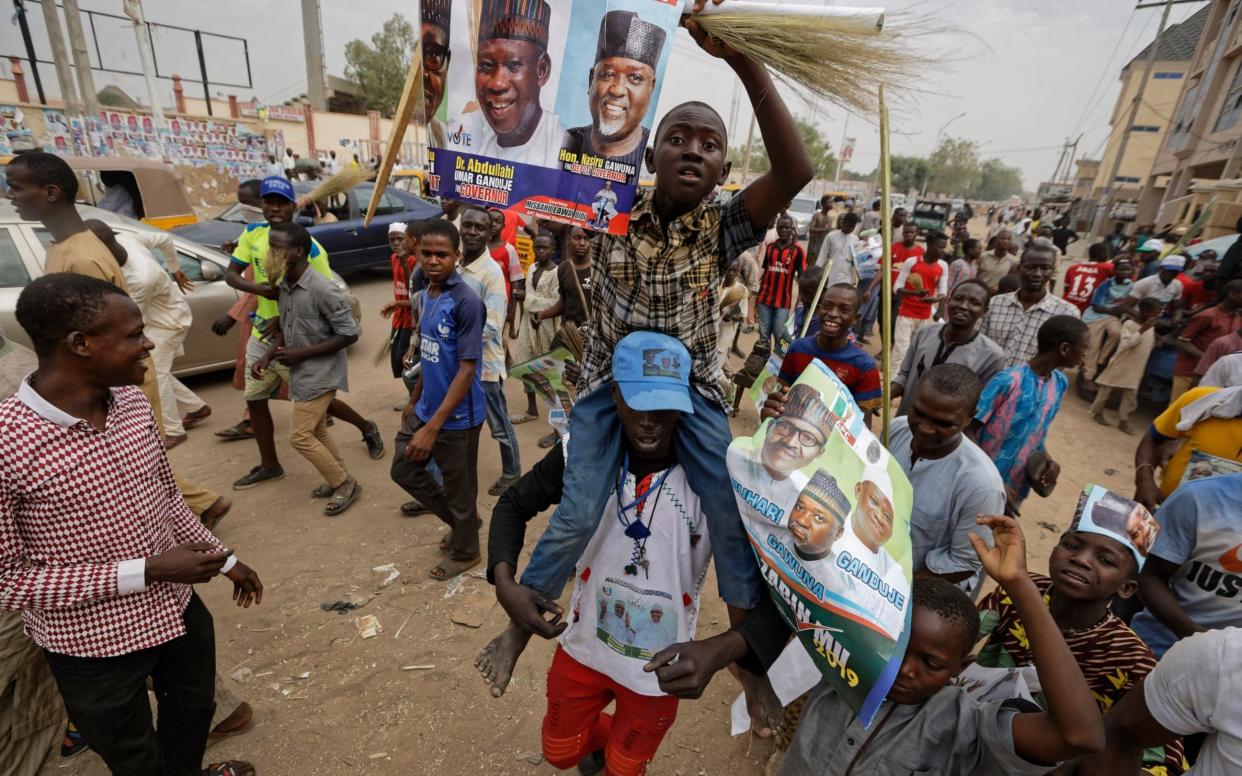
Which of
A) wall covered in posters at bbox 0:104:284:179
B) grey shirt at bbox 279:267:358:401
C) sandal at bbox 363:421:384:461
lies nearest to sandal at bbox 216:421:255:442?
sandal at bbox 363:421:384:461

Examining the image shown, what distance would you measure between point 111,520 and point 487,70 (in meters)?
1.80

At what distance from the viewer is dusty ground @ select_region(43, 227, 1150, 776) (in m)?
2.69

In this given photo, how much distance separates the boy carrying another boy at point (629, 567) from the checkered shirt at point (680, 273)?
125mm

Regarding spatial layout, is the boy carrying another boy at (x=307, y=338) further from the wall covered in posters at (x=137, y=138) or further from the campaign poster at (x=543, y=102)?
the wall covered in posters at (x=137, y=138)

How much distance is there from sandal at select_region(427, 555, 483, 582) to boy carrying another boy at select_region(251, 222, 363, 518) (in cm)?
117

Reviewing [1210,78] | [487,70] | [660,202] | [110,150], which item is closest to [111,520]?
[487,70]

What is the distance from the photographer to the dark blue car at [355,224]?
33.1ft

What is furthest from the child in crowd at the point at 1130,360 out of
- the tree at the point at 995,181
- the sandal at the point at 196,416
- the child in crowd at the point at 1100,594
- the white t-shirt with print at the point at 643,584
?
the tree at the point at 995,181

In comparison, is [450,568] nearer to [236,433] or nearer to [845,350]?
[845,350]

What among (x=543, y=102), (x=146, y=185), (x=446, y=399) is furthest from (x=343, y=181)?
(x=146, y=185)

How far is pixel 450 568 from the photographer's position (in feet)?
12.7

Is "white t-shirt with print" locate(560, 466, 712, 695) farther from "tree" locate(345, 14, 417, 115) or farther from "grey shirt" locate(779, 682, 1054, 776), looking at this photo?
"tree" locate(345, 14, 417, 115)

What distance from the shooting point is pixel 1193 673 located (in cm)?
132

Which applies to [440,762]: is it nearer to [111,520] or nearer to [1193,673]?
[111,520]
